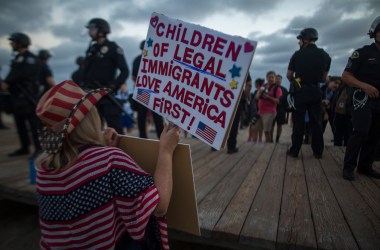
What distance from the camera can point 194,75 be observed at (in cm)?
134

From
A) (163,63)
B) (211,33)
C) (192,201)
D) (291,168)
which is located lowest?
(291,168)

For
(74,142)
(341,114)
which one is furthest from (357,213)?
(341,114)

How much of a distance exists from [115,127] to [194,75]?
289 centimetres

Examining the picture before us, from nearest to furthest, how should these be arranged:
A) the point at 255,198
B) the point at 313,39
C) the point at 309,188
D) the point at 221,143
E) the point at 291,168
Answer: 1. the point at 221,143
2. the point at 255,198
3. the point at 309,188
4. the point at 291,168
5. the point at 313,39

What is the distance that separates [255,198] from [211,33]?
183 cm

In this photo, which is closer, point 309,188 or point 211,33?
point 211,33

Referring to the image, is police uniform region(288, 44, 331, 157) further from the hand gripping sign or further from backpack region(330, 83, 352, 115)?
the hand gripping sign

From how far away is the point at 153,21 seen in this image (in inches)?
58.0

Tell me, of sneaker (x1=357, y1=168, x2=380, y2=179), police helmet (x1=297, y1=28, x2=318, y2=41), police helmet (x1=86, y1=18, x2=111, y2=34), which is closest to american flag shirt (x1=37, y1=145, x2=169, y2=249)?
sneaker (x1=357, y1=168, x2=380, y2=179)

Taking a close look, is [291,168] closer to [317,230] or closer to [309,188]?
[309,188]

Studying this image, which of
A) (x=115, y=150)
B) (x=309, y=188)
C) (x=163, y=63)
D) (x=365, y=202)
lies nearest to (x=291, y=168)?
(x=309, y=188)

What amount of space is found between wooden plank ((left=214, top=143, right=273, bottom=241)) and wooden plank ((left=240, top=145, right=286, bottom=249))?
0.16 ft

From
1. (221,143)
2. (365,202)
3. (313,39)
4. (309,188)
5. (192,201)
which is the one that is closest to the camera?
(221,143)

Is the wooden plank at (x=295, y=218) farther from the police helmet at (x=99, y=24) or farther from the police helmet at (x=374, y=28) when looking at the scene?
the police helmet at (x=99, y=24)
